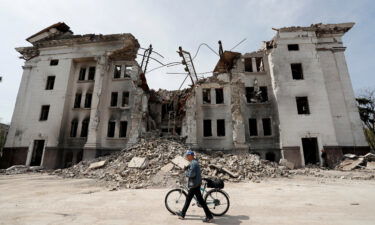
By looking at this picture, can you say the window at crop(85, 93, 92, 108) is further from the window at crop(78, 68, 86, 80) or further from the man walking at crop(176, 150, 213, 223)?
the man walking at crop(176, 150, 213, 223)

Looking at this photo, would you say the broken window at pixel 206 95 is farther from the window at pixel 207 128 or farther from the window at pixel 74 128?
the window at pixel 74 128

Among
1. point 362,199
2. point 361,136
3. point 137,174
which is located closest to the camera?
point 362,199

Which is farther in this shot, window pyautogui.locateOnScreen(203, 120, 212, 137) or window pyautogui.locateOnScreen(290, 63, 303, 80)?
window pyautogui.locateOnScreen(290, 63, 303, 80)

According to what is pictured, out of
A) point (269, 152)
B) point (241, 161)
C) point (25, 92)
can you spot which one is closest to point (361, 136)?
point (269, 152)

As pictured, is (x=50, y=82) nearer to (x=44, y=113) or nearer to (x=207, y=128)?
(x=44, y=113)

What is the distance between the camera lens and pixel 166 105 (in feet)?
68.0

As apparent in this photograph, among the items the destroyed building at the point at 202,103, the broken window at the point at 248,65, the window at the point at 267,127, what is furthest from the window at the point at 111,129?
the broken window at the point at 248,65

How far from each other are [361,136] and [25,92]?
3140 centimetres

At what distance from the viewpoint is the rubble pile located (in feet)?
33.6

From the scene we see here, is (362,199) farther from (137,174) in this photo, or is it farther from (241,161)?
(137,174)

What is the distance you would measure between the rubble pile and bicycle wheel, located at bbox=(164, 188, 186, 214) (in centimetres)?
416

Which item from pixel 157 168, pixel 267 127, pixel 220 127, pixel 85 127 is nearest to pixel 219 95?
pixel 220 127

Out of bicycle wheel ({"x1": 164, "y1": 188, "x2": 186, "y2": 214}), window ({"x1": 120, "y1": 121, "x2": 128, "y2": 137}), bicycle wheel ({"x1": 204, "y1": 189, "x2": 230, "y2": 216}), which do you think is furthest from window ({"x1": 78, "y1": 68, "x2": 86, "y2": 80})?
bicycle wheel ({"x1": 204, "y1": 189, "x2": 230, "y2": 216})

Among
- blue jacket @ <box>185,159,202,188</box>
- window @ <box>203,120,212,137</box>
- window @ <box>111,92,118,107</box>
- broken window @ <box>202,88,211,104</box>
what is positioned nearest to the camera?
blue jacket @ <box>185,159,202,188</box>
